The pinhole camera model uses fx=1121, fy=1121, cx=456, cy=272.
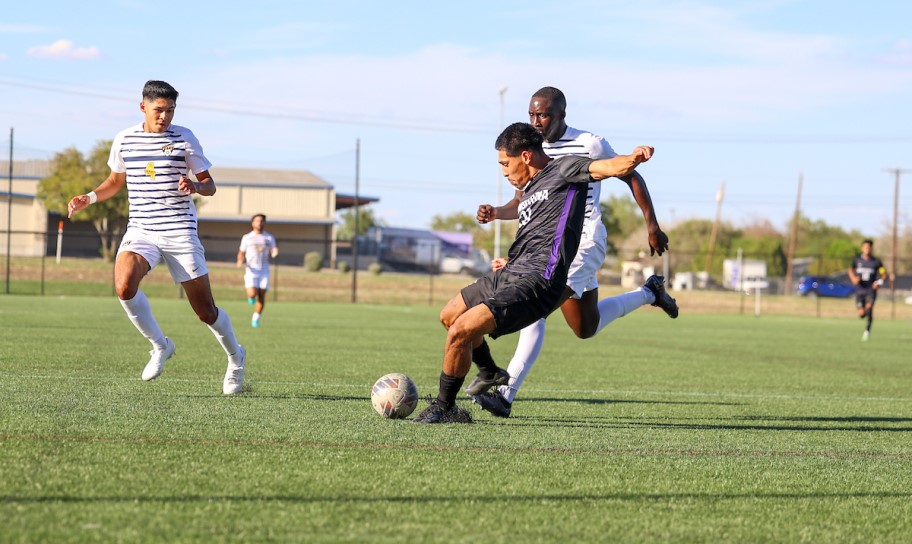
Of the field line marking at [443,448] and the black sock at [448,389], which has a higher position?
Answer: the black sock at [448,389]

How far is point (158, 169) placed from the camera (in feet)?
25.7

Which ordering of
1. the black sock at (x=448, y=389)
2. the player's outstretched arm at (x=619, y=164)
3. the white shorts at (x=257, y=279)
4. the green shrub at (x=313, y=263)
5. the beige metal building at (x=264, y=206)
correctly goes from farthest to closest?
the beige metal building at (x=264, y=206), the green shrub at (x=313, y=263), the white shorts at (x=257, y=279), the black sock at (x=448, y=389), the player's outstretched arm at (x=619, y=164)

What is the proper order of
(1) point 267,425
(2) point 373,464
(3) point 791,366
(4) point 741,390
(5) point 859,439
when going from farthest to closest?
(3) point 791,366
(4) point 741,390
(5) point 859,439
(1) point 267,425
(2) point 373,464

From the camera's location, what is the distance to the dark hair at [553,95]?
7.57 meters

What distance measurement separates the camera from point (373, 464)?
206 inches

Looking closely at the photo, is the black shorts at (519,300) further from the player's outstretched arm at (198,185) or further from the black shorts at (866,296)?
the black shorts at (866,296)

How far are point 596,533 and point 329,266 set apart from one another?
53580 millimetres

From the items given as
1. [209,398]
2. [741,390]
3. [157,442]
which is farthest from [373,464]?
[741,390]

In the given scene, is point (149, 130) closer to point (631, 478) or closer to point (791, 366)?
point (631, 478)

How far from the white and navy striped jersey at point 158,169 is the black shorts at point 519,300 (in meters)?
2.57

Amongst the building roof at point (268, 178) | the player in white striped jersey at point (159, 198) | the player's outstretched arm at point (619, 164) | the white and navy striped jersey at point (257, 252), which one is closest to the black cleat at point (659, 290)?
the player's outstretched arm at point (619, 164)

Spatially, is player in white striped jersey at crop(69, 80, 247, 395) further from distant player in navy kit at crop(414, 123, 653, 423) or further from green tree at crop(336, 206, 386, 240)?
green tree at crop(336, 206, 386, 240)

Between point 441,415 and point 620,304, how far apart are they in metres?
2.13

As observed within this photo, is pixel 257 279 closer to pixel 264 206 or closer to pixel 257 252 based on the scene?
pixel 257 252
